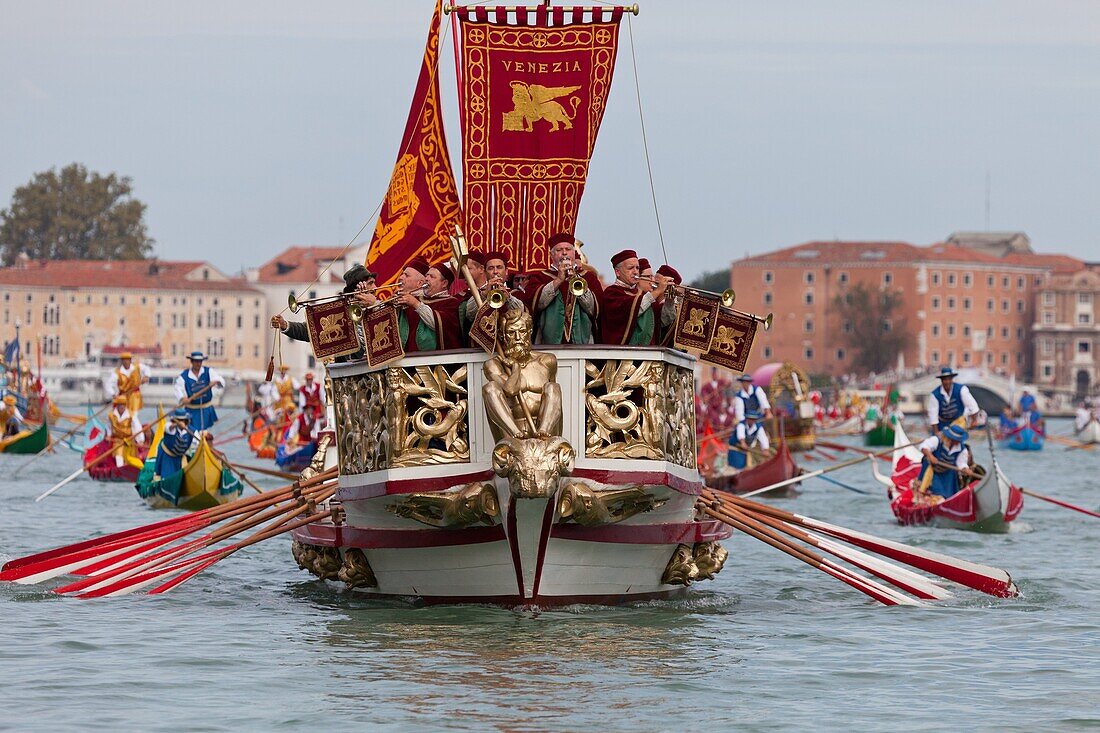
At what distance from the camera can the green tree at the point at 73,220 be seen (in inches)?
4855

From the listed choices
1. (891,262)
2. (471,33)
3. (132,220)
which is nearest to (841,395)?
(891,262)

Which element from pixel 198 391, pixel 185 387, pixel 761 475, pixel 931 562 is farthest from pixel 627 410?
pixel 761 475

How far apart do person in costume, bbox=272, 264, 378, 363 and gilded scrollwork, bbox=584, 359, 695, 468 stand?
1.61m

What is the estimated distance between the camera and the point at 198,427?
2408 cm

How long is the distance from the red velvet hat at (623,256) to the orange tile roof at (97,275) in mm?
116168

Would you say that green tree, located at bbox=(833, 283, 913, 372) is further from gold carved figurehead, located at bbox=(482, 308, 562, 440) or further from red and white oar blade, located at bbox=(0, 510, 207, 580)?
gold carved figurehead, located at bbox=(482, 308, 562, 440)

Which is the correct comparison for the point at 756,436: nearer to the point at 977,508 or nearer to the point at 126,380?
the point at 977,508

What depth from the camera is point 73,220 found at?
125 m

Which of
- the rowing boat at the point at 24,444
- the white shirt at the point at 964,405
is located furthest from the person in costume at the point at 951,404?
the rowing boat at the point at 24,444

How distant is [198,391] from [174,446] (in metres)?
0.75

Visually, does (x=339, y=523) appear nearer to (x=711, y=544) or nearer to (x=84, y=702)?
(x=711, y=544)

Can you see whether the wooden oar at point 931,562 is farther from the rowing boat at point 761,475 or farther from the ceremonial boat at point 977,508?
the rowing boat at point 761,475

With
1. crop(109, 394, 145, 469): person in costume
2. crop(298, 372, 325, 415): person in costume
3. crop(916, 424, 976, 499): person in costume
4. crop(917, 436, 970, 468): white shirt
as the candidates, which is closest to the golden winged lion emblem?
crop(916, 424, 976, 499): person in costume

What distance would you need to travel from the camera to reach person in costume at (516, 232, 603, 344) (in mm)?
12117
